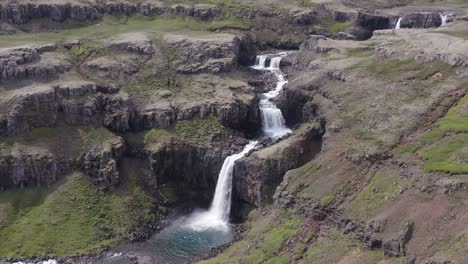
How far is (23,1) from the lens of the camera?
145500mm

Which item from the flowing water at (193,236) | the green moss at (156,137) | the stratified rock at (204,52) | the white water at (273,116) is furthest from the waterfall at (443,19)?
the green moss at (156,137)

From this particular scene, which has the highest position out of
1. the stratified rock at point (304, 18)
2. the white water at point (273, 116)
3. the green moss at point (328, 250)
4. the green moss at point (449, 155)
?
the stratified rock at point (304, 18)

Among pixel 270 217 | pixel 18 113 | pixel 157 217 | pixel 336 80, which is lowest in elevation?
pixel 157 217

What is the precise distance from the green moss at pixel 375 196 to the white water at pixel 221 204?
88.3 ft

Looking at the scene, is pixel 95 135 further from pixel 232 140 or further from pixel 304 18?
pixel 304 18

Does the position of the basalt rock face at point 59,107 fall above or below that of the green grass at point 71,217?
above

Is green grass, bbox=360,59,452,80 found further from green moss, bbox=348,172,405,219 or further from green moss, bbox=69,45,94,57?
green moss, bbox=69,45,94,57

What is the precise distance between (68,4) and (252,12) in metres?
52.7

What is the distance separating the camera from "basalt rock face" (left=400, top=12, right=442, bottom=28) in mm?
153375

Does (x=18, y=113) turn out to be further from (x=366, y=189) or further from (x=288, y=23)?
(x=288, y=23)

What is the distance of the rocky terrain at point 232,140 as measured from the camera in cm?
7856

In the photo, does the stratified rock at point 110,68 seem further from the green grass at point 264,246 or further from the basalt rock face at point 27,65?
the green grass at point 264,246

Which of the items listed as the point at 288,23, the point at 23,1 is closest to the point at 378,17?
the point at 288,23

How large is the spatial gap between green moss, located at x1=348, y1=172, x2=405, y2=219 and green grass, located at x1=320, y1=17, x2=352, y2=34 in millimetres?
85114
